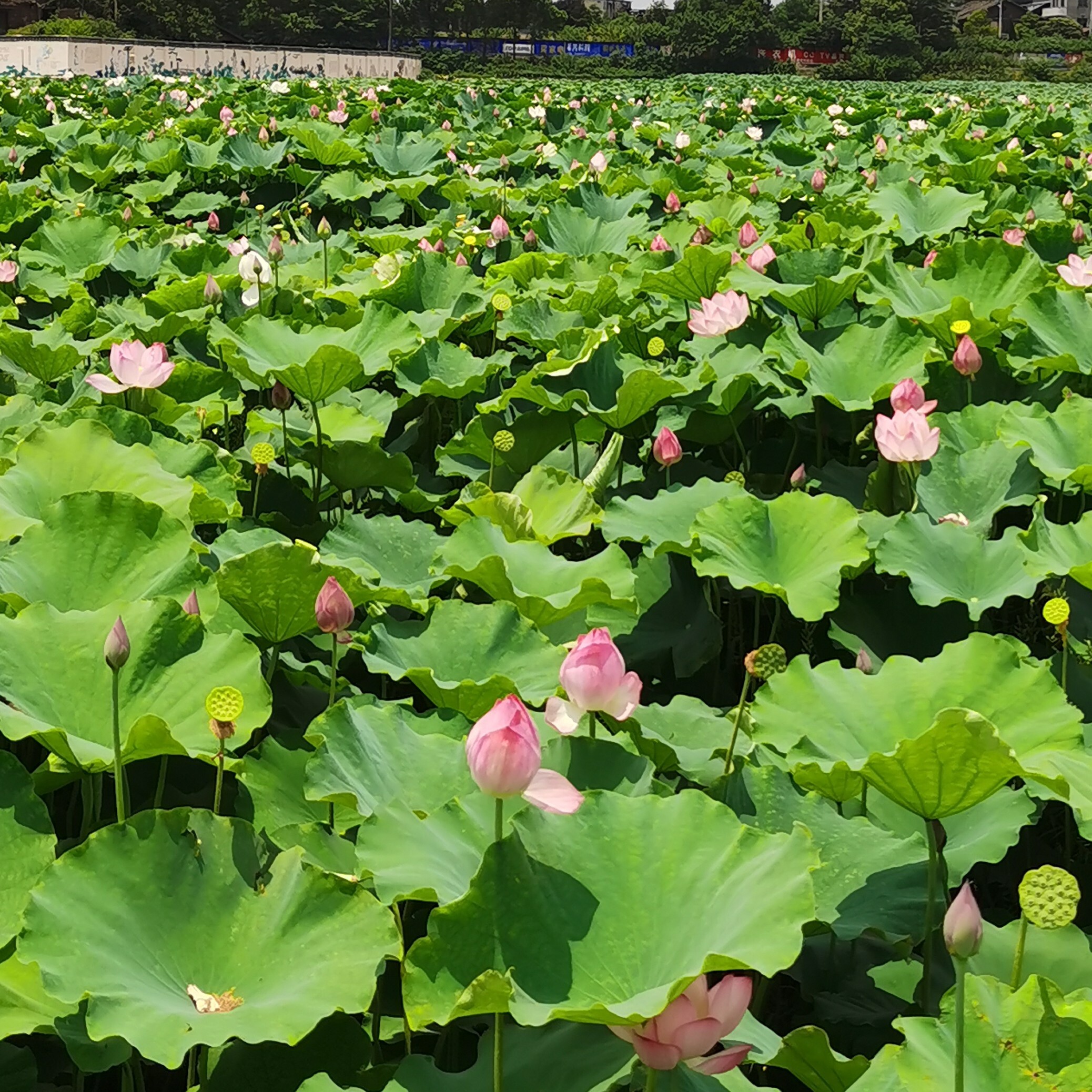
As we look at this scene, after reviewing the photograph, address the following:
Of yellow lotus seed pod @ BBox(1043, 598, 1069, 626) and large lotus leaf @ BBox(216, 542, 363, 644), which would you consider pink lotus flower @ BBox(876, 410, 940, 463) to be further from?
large lotus leaf @ BBox(216, 542, 363, 644)

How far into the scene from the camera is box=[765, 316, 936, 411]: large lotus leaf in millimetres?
2211

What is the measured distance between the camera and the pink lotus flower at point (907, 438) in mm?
1741

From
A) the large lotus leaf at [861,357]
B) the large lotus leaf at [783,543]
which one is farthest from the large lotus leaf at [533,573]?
the large lotus leaf at [861,357]

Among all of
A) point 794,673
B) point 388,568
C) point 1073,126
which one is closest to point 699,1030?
point 794,673

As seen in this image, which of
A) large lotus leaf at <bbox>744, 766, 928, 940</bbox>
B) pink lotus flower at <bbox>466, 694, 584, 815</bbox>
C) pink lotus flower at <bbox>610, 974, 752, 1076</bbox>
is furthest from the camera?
large lotus leaf at <bbox>744, 766, 928, 940</bbox>

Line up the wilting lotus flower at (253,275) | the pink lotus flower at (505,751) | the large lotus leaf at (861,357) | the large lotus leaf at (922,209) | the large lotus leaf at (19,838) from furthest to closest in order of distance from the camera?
the large lotus leaf at (922,209) → the wilting lotus flower at (253,275) → the large lotus leaf at (861,357) → the large lotus leaf at (19,838) → the pink lotus flower at (505,751)

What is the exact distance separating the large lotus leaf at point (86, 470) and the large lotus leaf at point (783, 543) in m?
0.68

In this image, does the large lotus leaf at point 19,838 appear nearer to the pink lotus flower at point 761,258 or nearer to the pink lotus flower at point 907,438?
the pink lotus flower at point 907,438

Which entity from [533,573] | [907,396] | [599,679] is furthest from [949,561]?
[599,679]

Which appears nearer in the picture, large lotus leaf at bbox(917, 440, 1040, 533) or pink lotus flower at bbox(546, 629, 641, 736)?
pink lotus flower at bbox(546, 629, 641, 736)

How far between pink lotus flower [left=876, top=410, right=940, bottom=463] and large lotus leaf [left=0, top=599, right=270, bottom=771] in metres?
0.98

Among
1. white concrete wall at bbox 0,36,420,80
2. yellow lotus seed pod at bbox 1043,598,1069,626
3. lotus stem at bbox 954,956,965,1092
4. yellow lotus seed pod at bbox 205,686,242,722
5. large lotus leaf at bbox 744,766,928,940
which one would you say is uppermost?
white concrete wall at bbox 0,36,420,80

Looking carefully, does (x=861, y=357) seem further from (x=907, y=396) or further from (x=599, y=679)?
(x=599, y=679)

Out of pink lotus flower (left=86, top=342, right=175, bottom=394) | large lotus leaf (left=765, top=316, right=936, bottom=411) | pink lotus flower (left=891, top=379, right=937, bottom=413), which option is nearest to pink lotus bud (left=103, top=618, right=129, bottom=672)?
pink lotus flower (left=86, top=342, right=175, bottom=394)
